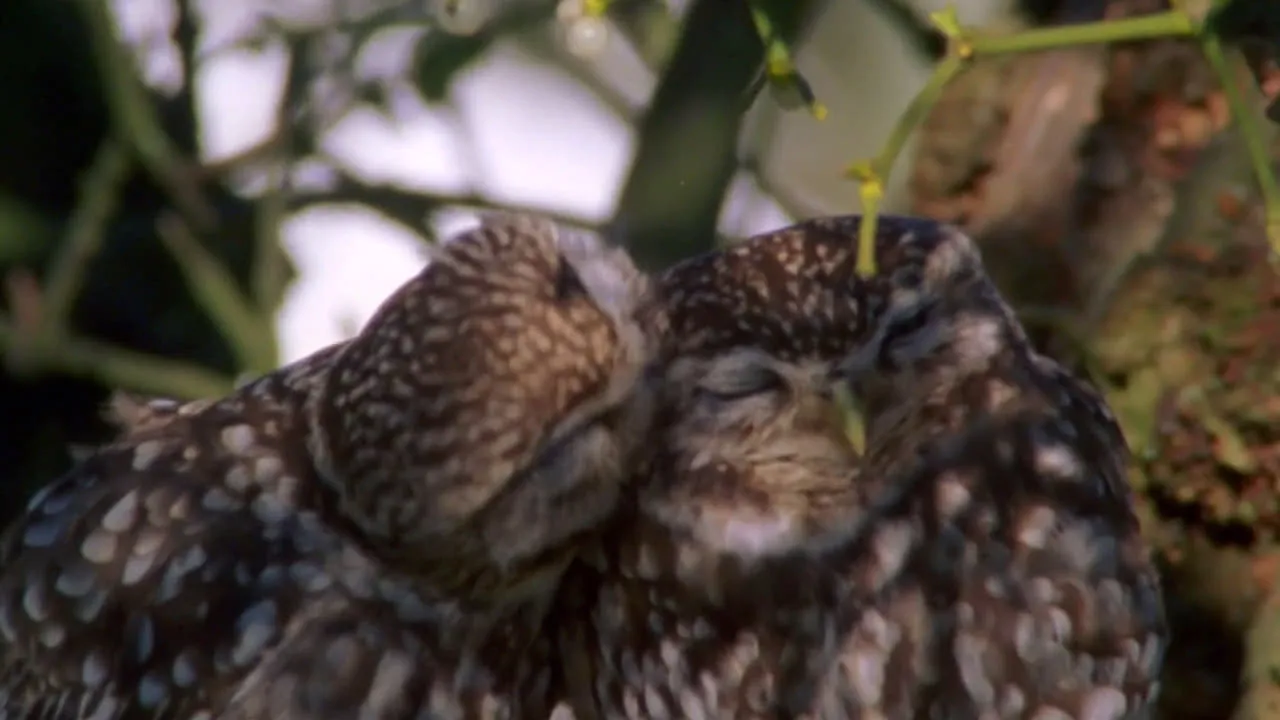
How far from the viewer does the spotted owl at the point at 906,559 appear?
2.17 meters

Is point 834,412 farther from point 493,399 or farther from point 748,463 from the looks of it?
point 493,399

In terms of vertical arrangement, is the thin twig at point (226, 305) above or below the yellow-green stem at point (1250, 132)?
below

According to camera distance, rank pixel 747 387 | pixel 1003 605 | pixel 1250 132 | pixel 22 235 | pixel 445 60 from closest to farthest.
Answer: pixel 1250 132 < pixel 747 387 < pixel 1003 605 < pixel 445 60 < pixel 22 235

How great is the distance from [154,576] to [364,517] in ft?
1.14

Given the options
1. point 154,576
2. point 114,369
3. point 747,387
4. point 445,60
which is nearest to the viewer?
point 747,387

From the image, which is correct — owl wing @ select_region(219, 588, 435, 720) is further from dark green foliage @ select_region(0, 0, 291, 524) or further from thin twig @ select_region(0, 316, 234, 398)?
dark green foliage @ select_region(0, 0, 291, 524)

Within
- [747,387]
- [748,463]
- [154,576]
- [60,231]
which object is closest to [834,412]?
[747,387]

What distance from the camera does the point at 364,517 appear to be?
2.11m

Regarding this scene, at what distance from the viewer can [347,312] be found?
3.20 metres

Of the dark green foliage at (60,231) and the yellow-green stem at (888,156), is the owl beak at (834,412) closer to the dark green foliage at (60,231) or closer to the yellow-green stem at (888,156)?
the yellow-green stem at (888,156)

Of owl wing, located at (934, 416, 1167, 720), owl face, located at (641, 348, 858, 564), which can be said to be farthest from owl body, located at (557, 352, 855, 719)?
owl wing, located at (934, 416, 1167, 720)

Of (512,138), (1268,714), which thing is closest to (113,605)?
(1268,714)

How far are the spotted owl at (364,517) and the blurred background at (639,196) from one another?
232 mm

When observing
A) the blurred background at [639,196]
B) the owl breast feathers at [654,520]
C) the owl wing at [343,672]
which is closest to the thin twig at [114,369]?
the blurred background at [639,196]
